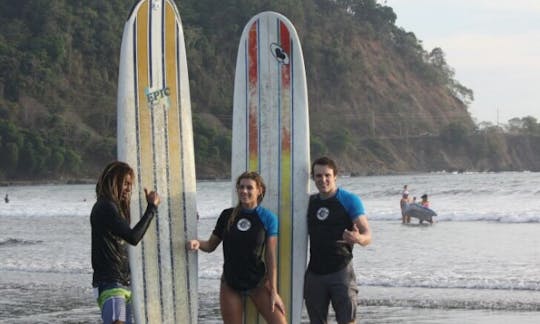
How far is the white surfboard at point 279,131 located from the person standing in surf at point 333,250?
0.69 metres

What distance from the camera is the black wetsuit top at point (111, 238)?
466cm

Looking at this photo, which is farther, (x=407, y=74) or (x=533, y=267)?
(x=407, y=74)

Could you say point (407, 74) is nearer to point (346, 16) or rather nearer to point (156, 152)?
point (346, 16)

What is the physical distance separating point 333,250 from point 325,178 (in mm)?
387

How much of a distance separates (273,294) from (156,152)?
130cm

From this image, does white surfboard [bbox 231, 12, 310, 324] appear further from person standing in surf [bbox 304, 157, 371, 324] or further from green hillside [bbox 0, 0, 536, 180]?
green hillside [bbox 0, 0, 536, 180]

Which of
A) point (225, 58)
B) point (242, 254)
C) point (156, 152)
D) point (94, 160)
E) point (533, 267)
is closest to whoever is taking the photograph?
point (242, 254)

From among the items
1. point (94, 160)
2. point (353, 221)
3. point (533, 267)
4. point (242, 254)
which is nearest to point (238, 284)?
point (242, 254)

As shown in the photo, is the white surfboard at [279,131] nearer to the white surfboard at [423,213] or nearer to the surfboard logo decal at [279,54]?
the surfboard logo decal at [279,54]

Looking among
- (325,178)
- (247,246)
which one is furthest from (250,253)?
(325,178)

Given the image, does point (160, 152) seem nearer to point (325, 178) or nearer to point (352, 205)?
point (325, 178)

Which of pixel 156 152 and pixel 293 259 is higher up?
pixel 156 152

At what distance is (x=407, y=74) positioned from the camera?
109500 millimetres

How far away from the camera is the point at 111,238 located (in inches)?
187
